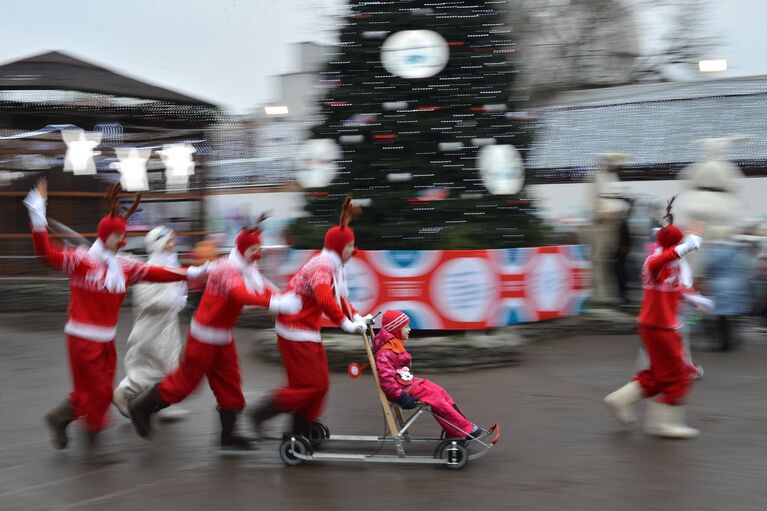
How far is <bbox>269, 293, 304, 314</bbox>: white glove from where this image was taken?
6.19 m

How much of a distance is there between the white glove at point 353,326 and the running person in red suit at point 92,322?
66.9 inches

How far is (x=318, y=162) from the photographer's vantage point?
10500 mm

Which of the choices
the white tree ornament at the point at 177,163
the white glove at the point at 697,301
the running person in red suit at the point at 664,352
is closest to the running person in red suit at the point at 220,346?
the running person in red suit at the point at 664,352

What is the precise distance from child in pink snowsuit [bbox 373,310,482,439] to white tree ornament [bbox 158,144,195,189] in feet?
38.1

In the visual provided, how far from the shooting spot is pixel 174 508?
5.43 m

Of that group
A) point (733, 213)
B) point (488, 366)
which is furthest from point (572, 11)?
point (488, 366)

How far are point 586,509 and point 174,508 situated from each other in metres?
2.41

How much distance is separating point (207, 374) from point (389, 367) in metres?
1.36

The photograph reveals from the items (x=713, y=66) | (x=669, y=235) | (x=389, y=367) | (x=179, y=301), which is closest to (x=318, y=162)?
(x=179, y=301)

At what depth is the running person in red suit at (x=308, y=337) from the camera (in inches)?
245

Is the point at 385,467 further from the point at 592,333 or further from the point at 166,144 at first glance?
the point at 166,144

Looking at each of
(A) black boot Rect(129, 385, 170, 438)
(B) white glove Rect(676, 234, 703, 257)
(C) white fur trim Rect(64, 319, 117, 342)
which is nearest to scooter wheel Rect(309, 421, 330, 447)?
(A) black boot Rect(129, 385, 170, 438)

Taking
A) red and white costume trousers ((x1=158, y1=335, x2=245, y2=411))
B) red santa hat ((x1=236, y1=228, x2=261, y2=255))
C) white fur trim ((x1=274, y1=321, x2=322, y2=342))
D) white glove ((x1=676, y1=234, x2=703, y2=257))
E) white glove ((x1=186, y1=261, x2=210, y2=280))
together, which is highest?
red santa hat ((x1=236, y1=228, x2=261, y2=255))

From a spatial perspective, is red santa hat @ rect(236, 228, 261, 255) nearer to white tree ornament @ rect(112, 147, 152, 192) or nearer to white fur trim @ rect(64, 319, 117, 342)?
white fur trim @ rect(64, 319, 117, 342)
